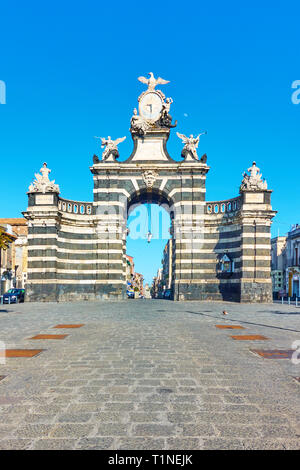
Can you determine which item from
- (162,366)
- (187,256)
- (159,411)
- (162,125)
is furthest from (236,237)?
(159,411)

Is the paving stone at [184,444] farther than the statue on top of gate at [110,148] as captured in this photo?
No

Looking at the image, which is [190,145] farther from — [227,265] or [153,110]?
[227,265]

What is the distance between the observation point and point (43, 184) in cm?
3028

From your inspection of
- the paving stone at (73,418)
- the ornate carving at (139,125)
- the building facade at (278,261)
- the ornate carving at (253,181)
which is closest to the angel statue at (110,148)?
the ornate carving at (139,125)

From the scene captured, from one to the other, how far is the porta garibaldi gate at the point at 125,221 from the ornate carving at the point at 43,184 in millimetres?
76

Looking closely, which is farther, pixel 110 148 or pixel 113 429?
pixel 110 148

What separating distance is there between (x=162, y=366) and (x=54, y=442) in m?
3.39

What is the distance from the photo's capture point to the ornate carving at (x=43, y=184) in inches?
1187

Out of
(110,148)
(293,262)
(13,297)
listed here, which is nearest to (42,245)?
(13,297)

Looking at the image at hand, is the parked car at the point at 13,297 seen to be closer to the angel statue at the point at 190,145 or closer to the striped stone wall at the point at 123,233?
the striped stone wall at the point at 123,233

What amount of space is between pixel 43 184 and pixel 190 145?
14.0 meters

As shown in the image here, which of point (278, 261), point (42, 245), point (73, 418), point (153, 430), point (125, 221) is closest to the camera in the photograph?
point (153, 430)

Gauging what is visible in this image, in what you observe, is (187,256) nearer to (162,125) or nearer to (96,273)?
(96,273)

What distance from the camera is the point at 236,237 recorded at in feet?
102
